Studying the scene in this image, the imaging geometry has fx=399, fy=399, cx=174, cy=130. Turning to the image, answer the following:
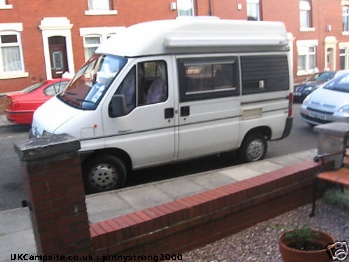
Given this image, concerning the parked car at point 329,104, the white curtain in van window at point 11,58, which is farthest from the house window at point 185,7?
the parked car at point 329,104

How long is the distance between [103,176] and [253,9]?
20.8 meters

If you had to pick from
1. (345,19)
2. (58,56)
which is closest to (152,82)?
(58,56)

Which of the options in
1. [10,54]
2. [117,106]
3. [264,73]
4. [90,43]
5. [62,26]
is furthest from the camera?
[90,43]

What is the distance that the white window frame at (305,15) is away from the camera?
26734mm

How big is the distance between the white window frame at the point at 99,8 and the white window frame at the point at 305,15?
14011 mm

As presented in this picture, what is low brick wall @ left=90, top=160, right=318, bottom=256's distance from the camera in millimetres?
3301

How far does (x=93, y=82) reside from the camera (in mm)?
5879

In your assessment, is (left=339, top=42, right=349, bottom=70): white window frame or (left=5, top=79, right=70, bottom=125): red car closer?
(left=5, top=79, right=70, bottom=125): red car

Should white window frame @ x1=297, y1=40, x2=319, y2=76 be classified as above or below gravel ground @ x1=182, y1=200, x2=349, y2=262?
above

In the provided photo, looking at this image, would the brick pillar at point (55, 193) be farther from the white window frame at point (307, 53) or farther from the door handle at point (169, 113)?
the white window frame at point (307, 53)

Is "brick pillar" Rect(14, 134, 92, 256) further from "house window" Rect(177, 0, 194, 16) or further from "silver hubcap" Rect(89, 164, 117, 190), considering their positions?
"house window" Rect(177, 0, 194, 16)

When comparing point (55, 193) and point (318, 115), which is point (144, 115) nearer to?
point (55, 193)

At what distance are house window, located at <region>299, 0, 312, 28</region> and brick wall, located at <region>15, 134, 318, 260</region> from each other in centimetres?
2470

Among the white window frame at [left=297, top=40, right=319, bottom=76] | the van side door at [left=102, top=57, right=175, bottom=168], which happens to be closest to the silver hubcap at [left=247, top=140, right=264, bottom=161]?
the van side door at [left=102, top=57, right=175, bottom=168]
